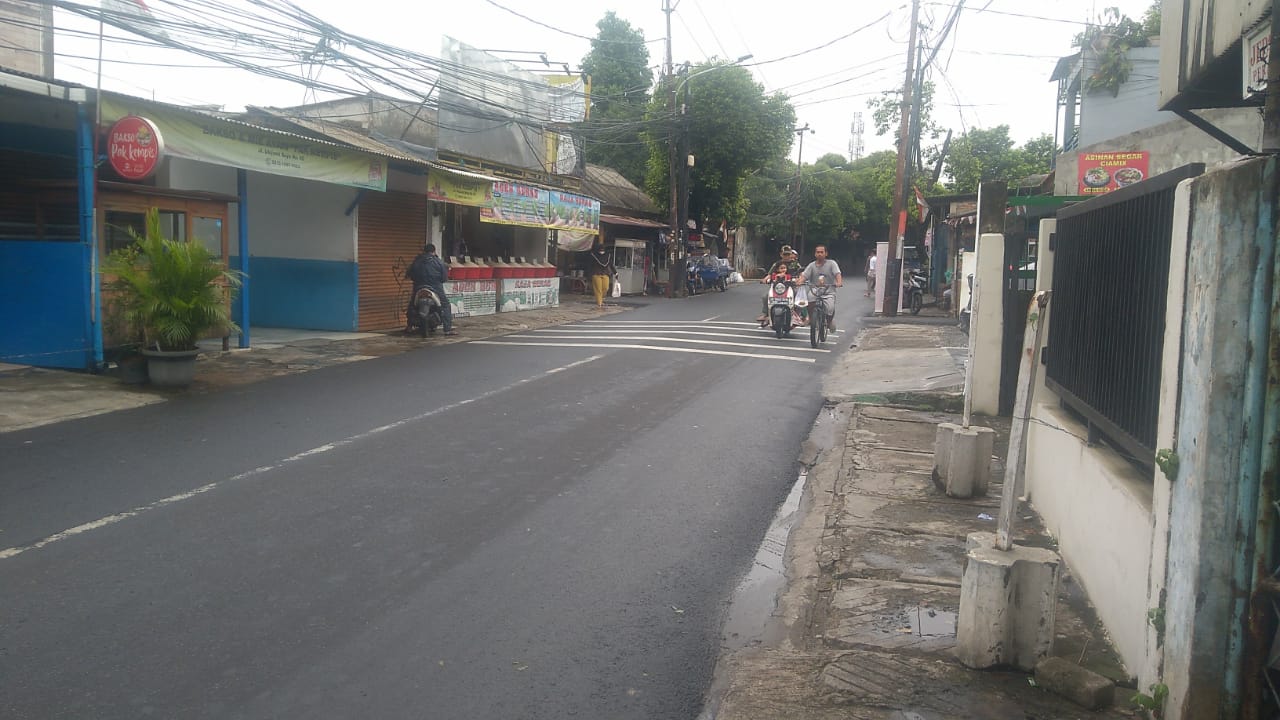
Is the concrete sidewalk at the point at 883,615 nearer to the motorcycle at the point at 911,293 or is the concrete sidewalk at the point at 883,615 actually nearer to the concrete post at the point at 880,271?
the motorcycle at the point at 911,293

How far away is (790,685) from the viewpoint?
4.00 meters

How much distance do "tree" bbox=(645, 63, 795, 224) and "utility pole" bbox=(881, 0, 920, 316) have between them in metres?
12.7

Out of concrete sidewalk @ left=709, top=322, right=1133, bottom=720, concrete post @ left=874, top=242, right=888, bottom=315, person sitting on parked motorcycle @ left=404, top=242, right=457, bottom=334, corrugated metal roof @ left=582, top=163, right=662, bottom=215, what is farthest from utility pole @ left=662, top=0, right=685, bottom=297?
concrete sidewalk @ left=709, top=322, right=1133, bottom=720

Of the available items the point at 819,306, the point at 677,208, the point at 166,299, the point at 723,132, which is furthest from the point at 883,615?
the point at 723,132

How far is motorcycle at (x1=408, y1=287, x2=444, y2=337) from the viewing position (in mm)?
18125

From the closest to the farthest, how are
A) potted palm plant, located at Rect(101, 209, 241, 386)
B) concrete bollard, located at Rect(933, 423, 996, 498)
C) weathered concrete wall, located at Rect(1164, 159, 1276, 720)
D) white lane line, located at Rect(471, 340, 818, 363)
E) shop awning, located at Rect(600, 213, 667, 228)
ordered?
1. weathered concrete wall, located at Rect(1164, 159, 1276, 720)
2. concrete bollard, located at Rect(933, 423, 996, 498)
3. potted palm plant, located at Rect(101, 209, 241, 386)
4. white lane line, located at Rect(471, 340, 818, 363)
5. shop awning, located at Rect(600, 213, 667, 228)

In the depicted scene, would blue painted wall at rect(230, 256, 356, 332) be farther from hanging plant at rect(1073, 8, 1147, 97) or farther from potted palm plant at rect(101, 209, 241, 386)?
hanging plant at rect(1073, 8, 1147, 97)

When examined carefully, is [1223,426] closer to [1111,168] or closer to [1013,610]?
[1013,610]

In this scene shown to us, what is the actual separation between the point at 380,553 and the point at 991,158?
38081 millimetres

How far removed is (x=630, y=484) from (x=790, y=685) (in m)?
3.34

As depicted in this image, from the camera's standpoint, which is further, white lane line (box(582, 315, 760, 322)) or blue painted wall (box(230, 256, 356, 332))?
white lane line (box(582, 315, 760, 322))

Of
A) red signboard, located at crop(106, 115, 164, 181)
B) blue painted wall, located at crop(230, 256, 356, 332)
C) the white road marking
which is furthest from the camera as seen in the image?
the white road marking

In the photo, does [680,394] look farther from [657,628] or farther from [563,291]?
[563,291]

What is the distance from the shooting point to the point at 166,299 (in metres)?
11.1
